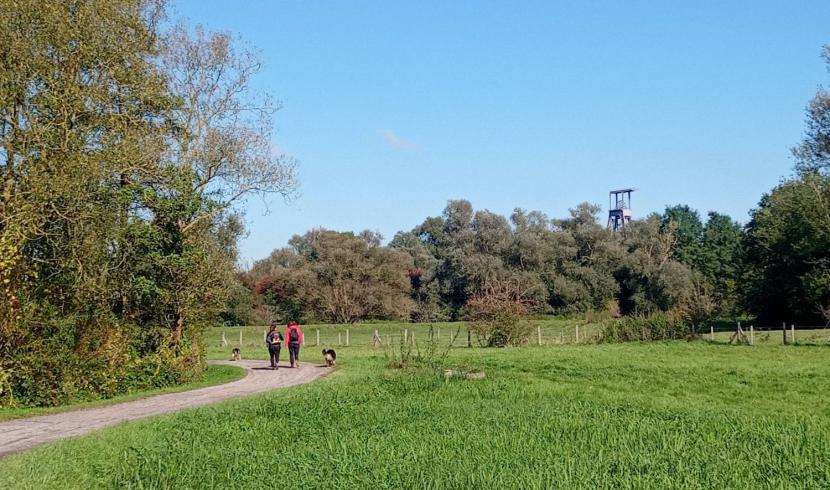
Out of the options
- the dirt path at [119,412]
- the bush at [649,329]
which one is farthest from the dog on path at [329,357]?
the bush at [649,329]

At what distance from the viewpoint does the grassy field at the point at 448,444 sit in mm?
8734

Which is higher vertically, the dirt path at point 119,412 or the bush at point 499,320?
the bush at point 499,320

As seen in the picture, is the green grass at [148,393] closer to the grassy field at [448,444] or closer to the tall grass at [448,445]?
the grassy field at [448,444]

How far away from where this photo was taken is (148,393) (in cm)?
2284

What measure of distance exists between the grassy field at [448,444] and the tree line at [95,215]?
6.78m

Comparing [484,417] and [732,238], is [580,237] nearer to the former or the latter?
[732,238]

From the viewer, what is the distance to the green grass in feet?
58.9

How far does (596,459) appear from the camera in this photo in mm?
9547

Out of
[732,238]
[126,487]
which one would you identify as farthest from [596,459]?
[732,238]

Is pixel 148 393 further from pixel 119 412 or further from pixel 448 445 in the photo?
pixel 448 445

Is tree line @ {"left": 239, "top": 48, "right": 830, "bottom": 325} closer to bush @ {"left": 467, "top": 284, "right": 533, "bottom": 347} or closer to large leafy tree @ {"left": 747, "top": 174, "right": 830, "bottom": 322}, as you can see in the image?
large leafy tree @ {"left": 747, "top": 174, "right": 830, "bottom": 322}

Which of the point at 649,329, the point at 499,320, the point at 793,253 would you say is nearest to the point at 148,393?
the point at 499,320

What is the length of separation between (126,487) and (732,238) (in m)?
99.0

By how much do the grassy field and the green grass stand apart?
16.4ft
